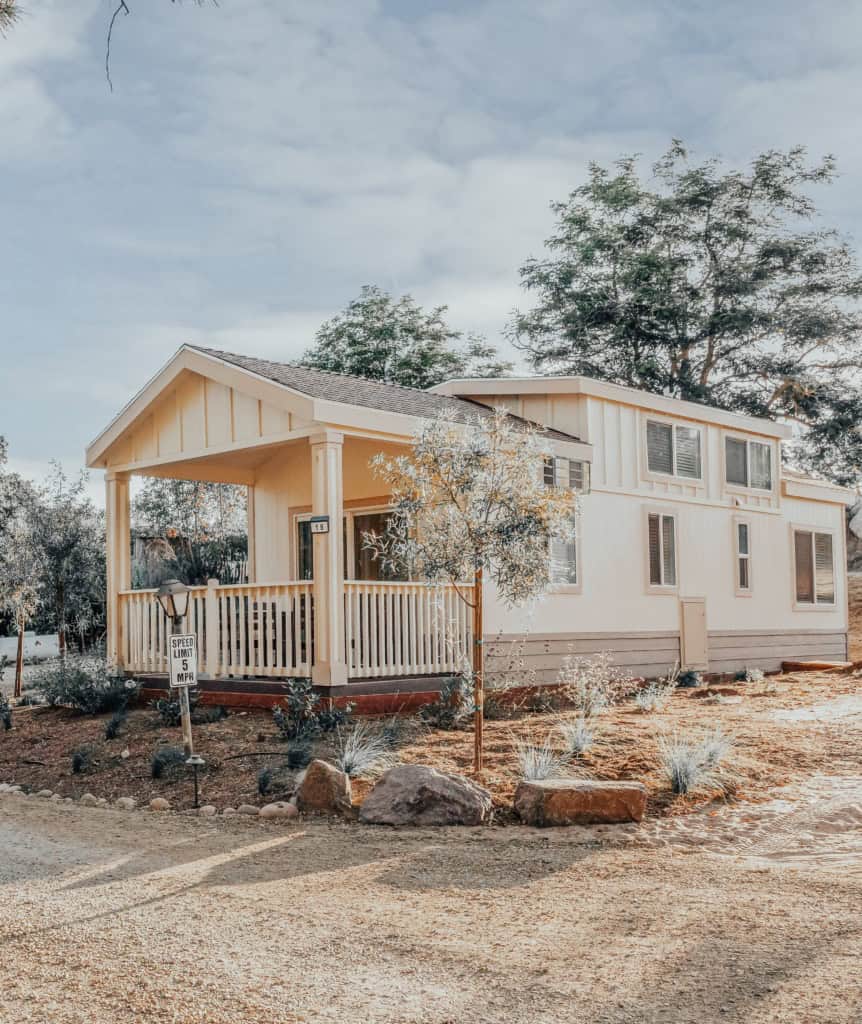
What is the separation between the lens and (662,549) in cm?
1538

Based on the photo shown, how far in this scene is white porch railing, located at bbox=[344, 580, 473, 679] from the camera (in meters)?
11.2

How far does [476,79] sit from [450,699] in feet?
23.4

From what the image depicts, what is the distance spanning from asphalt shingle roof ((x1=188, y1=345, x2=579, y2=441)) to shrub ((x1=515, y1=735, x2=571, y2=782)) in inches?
127

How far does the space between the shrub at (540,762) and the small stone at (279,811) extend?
1.73 metres

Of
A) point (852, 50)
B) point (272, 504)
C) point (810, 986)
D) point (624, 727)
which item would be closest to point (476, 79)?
point (852, 50)

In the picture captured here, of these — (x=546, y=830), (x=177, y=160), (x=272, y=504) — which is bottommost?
(x=546, y=830)

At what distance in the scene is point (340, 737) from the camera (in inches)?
368

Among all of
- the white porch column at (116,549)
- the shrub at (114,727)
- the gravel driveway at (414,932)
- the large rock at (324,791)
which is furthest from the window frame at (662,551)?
the gravel driveway at (414,932)

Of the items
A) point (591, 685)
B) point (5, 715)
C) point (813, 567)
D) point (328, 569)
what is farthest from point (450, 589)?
point (813, 567)

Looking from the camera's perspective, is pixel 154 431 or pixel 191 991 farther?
pixel 154 431

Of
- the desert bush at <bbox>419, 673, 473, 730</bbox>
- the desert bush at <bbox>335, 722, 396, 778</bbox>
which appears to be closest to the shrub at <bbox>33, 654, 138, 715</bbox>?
the desert bush at <bbox>419, 673, 473, 730</bbox>

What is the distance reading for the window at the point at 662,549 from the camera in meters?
15.2

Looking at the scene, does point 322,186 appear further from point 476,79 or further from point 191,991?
point 191,991

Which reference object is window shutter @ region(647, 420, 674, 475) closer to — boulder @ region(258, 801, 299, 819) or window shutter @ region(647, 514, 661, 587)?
window shutter @ region(647, 514, 661, 587)
